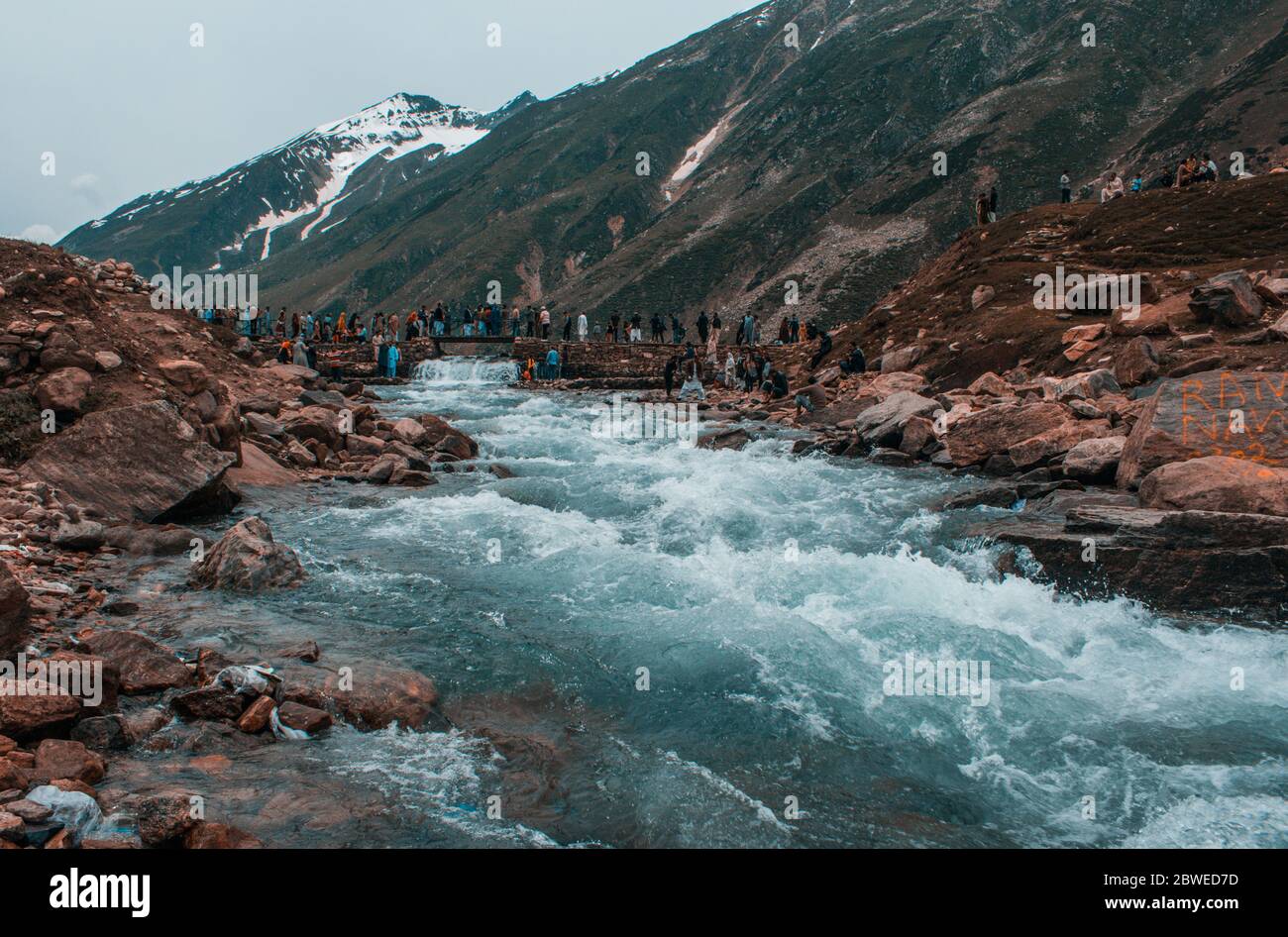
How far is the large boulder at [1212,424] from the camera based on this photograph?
33.5 ft

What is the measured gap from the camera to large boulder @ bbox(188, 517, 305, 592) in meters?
7.82

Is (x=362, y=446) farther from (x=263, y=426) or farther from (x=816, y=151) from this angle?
(x=816, y=151)

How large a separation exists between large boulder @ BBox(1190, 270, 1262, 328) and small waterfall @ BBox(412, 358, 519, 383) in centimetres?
2499

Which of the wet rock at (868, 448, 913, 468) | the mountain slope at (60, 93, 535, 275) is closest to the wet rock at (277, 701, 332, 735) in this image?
the wet rock at (868, 448, 913, 468)

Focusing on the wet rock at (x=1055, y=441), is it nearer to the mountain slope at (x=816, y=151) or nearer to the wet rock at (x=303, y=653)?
the wet rock at (x=303, y=653)

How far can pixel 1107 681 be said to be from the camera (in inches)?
270

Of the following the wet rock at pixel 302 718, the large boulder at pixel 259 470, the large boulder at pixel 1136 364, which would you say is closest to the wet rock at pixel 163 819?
the wet rock at pixel 302 718

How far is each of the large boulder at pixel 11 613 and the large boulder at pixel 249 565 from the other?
2.08m

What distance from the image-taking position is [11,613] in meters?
5.52

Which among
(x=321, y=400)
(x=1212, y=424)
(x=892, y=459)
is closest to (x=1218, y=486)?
(x=1212, y=424)

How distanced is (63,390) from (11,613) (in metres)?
5.59

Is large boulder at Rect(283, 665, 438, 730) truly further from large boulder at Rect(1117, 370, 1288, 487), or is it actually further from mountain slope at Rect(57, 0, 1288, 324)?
mountain slope at Rect(57, 0, 1288, 324)
